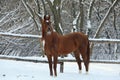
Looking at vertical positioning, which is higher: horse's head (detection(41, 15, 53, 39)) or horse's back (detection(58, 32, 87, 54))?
horse's head (detection(41, 15, 53, 39))

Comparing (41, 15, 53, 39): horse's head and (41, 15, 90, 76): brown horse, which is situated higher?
(41, 15, 53, 39): horse's head

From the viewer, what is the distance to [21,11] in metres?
20.6

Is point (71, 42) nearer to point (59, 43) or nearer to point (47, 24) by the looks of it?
point (59, 43)

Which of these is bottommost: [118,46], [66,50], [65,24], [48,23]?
[118,46]

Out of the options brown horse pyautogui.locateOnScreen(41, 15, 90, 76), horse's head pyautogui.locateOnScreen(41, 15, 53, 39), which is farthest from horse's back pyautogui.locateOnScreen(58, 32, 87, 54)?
horse's head pyautogui.locateOnScreen(41, 15, 53, 39)

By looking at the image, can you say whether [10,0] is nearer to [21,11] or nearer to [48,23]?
[21,11]

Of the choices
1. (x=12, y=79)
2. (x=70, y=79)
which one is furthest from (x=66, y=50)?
(x=12, y=79)

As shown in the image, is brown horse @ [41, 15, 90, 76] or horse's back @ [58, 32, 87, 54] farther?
horse's back @ [58, 32, 87, 54]

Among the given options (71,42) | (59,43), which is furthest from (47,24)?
(71,42)

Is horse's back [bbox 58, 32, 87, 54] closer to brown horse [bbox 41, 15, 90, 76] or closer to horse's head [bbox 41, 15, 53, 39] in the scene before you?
brown horse [bbox 41, 15, 90, 76]

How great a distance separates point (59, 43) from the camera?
7633 mm

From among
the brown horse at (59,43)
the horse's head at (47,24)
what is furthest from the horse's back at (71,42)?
the horse's head at (47,24)

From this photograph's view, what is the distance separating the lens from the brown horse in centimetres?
737

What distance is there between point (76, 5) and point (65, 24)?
4.32ft
